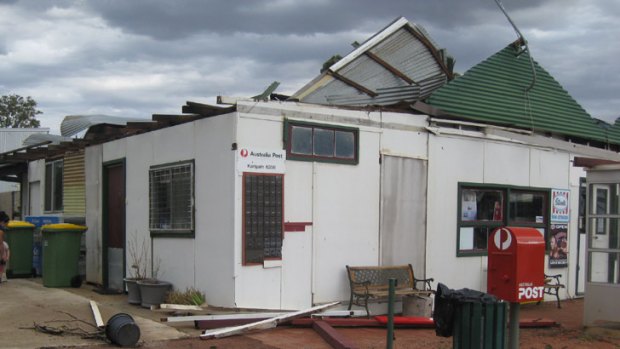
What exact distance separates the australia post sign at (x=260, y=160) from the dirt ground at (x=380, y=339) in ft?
7.47

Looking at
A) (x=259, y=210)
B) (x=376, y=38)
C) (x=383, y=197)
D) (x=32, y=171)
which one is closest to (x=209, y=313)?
(x=259, y=210)

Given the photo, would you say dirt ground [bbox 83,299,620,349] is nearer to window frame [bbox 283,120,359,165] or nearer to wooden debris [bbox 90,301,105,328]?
wooden debris [bbox 90,301,105,328]

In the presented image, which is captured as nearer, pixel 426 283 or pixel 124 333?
pixel 124 333

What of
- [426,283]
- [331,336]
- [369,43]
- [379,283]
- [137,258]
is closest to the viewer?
[331,336]

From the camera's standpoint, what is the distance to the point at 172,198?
11.1m

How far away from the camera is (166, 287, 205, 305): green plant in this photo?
33.0 ft

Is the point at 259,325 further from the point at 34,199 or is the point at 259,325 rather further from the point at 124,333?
the point at 34,199

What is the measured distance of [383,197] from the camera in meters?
11.3

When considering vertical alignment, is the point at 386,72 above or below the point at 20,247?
above

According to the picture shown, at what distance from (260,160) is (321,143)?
1174 mm

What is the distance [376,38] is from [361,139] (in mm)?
4754

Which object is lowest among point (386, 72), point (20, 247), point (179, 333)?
point (179, 333)

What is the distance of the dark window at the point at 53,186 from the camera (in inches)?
626

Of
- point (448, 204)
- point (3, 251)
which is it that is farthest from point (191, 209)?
point (3, 251)
